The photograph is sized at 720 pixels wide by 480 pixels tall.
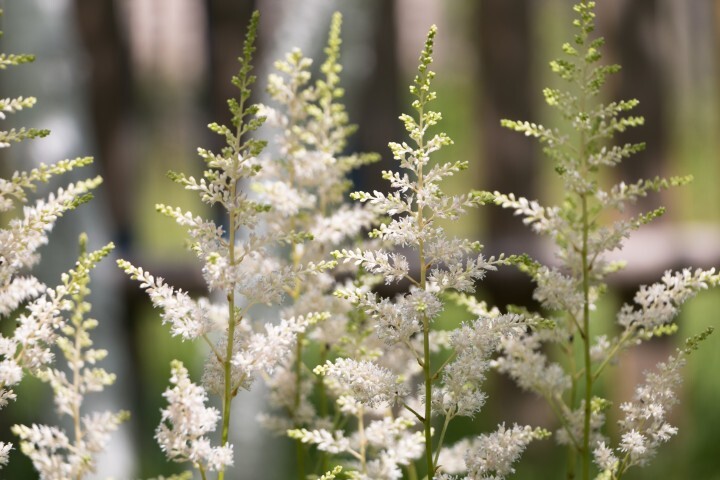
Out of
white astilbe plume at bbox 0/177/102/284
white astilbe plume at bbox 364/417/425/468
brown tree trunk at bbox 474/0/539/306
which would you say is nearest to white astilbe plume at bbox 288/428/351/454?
white astilbe plume at bbox 364/417/425/468

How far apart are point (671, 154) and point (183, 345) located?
7.24ft

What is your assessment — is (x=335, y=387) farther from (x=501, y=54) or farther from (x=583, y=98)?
(x=501, y=54)

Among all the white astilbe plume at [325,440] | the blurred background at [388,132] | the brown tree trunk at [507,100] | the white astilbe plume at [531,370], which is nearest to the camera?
the white astilbe plume at [325,440]

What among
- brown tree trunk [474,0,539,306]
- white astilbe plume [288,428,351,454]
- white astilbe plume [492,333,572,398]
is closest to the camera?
white astilbe plume [288,428,351,454]

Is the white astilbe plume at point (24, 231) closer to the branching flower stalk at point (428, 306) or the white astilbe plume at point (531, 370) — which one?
the branching flower stalk at point (428, 306)

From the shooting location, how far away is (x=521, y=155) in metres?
2.89

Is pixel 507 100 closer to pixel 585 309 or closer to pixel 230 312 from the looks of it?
pixel 585 309

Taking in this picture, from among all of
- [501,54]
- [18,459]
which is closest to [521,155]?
[501,54]

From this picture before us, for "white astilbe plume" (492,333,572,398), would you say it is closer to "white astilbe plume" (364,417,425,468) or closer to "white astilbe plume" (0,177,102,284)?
"white astilbe plume" (364,417,425,468)

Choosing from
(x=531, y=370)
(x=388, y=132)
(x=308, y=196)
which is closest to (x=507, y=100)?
(x=388, y=132)

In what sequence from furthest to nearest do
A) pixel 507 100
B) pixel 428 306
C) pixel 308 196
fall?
pixel 507 100
pixel 308 196
pixel 428 306

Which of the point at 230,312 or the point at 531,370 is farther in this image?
the point at 531,370

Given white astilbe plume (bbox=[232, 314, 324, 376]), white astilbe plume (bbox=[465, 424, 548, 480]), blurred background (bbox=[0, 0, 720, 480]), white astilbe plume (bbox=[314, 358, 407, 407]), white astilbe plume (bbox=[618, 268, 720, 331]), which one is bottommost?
white astilbe plume (bbox=[465, 424, 548, 480])

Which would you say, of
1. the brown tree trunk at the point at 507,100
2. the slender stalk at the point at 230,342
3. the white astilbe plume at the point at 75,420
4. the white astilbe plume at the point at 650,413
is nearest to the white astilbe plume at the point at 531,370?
the white astilbe plume at the point at 650,413
